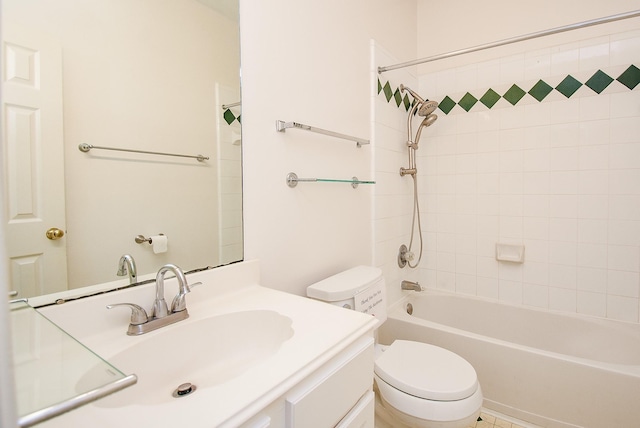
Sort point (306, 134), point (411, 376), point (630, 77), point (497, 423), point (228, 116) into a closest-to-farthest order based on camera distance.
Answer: point (228, 116) → point (411, 376) → point (306, 134) → point (497, 423) → point (630, 77)

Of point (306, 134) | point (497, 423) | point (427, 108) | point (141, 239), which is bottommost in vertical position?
point (497, 423)

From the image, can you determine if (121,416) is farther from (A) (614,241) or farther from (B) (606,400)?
(A) (614,241)

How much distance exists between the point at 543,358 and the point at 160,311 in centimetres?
168

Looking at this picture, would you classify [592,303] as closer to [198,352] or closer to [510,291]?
[510,291]

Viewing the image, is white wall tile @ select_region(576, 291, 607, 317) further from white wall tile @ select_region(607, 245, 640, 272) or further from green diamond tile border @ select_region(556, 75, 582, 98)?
green diamond tile border @ select_region(556, 75, 582, 98)

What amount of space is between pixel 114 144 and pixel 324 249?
3.11 ft

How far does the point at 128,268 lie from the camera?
34.9 inches

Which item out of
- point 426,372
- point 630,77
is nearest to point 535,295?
point 426,372

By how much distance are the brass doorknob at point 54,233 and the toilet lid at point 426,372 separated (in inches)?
47.3

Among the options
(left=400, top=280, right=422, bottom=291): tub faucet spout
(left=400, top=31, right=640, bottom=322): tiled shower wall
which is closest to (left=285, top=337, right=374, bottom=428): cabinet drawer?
(left=400, top=31, right=640, bottom=322): tiled shower wall

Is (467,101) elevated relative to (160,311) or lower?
elevated

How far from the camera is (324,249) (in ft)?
5.03

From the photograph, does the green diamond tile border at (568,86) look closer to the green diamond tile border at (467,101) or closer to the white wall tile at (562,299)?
the green diamond tile border at (467,101)

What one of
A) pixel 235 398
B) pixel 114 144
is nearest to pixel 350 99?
pixel 114 144
